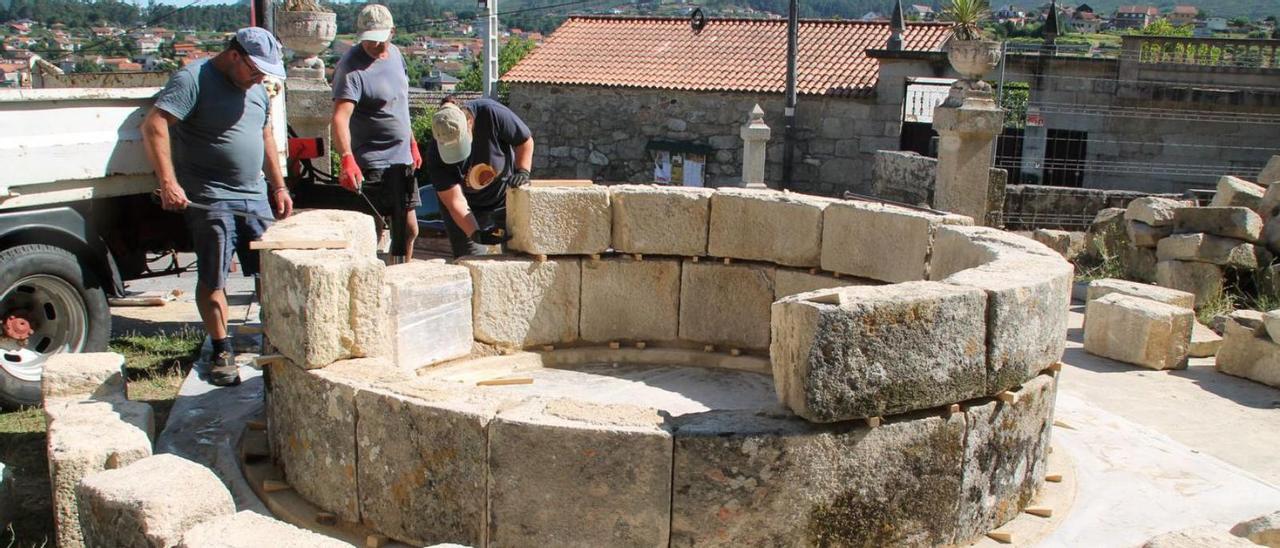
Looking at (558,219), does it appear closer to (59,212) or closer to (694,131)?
(59,212)

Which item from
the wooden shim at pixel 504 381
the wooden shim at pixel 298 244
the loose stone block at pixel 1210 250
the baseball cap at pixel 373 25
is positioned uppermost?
the baseball cap at pixel 373 25

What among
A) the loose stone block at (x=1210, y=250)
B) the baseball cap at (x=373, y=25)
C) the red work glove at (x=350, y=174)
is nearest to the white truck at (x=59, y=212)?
the red work glove at (x=350, y=174)

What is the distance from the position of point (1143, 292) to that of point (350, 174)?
6.38m

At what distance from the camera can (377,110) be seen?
7914mm

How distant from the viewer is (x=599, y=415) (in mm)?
4664

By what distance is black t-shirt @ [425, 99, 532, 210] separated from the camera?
8000 mm

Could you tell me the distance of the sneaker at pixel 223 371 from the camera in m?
6.77

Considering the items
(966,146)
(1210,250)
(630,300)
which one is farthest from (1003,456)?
(966,146)

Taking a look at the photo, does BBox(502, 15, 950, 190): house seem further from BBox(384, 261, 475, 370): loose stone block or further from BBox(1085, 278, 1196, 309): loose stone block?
BBox(384, 261, 475, 370): loose stone block

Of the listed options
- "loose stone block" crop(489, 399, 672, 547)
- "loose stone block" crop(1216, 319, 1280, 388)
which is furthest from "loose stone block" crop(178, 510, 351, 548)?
"loose stone block" crop(1216, 319, 1280, 388)

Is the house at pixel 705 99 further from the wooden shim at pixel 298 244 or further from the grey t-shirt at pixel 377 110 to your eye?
the wooden shim at pixel 298 244

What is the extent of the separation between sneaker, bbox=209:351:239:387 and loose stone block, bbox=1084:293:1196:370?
6.38m

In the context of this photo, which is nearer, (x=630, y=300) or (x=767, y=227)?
(x=767, y=227)

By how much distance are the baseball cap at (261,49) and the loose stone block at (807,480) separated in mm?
3418
